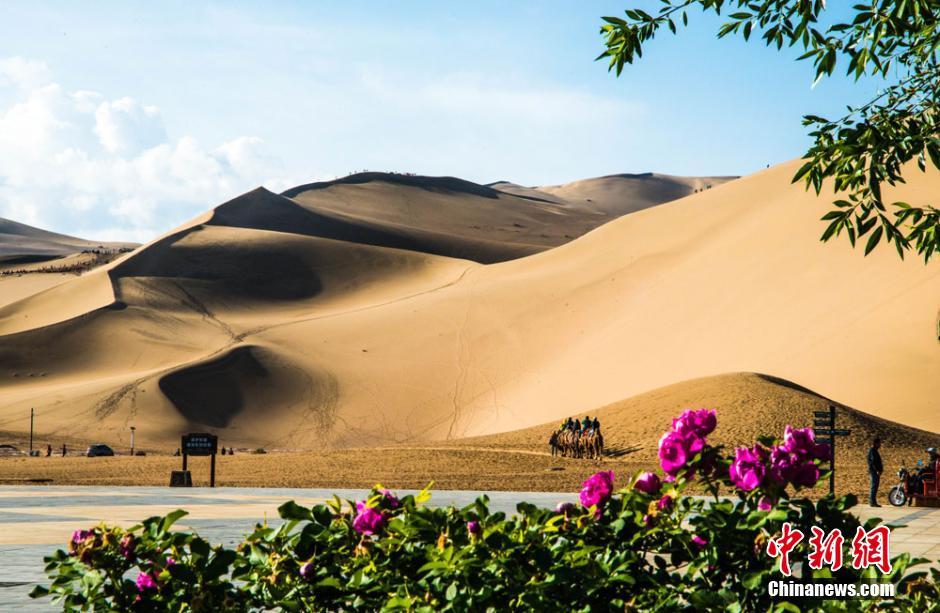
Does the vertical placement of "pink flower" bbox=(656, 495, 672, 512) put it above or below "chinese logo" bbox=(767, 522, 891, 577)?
above

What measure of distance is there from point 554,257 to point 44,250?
13719 cm

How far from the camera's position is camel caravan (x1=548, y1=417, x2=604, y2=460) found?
30.2m

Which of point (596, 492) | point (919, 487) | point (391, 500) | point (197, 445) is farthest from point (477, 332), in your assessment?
point (596, 492)

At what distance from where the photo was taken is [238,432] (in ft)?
173

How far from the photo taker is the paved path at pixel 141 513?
375 inches

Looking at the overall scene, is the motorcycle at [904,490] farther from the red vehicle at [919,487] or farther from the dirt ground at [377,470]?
the dirt ground at [377,470]

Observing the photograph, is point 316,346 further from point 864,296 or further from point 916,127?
point 916,127

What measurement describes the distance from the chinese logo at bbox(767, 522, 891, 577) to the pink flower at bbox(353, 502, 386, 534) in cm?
165

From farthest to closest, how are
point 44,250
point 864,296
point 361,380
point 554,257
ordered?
point 44,250, point 554,257, point 361,380, point 864,296

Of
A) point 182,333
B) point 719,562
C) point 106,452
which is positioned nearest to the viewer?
point 719,562

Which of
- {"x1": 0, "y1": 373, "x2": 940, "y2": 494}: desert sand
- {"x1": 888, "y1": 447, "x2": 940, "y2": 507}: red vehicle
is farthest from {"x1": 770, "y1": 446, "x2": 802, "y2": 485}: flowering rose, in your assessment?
{"x1": 0, "y1": 373, "x2": 940, "y2": 494}: desert sand

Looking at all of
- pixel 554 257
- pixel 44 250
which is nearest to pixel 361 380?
pixel 554 257

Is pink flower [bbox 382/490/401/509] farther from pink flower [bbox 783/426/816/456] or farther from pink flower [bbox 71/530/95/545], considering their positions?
pink flower [bbox 783/426/816/456]

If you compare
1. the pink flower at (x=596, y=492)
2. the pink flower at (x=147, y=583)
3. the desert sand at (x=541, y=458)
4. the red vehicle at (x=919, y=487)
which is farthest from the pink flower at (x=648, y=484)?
the desert sand at (x=541, y=458)
